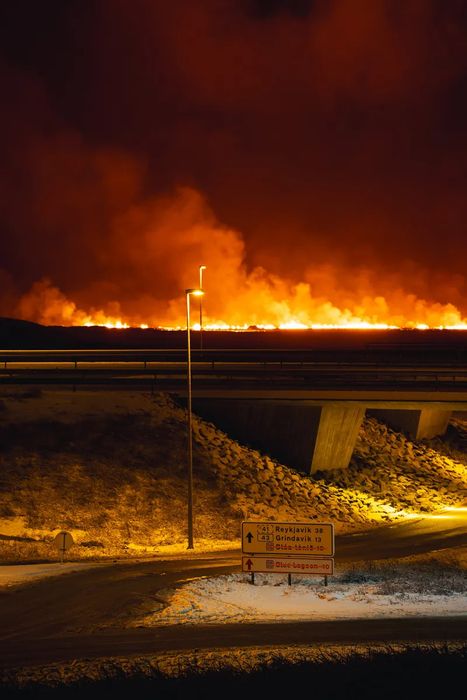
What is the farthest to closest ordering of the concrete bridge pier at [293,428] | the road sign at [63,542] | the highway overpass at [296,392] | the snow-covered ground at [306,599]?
1. the concrete bridge pier at [293,428]
2. the highway overpass at [296,392]
3. the road sign at [63,542]
4. the snow-covered ground at [306,599]

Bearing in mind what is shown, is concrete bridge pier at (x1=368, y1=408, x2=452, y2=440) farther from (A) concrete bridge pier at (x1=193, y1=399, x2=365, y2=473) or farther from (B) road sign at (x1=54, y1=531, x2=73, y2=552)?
(B) road sign at (x1=54, y1=531, x2=73, y2=552)

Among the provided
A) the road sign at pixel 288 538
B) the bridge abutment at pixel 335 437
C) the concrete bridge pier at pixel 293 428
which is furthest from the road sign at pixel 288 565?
the bridge abutment at pixel 335 437

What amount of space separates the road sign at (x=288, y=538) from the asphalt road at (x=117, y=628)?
8.92 feet

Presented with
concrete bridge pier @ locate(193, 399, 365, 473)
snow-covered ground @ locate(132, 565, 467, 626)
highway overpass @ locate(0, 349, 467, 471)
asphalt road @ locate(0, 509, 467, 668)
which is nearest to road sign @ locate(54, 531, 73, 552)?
asphalt road @ locate(0, 509, 467, 668)

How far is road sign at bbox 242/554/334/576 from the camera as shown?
78.0 ft

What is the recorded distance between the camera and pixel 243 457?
4372 centimetres

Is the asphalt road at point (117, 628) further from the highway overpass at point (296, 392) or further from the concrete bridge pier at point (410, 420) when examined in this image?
the concrete bridge pier at point (410, 420)

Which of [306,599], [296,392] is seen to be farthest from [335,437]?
[306,599]

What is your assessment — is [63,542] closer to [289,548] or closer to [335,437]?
[289,548]

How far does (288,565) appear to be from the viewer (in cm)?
2394

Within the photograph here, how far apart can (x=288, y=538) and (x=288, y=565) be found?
2.35ft

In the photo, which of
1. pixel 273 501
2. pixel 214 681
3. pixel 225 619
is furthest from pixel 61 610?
pixel 273 501

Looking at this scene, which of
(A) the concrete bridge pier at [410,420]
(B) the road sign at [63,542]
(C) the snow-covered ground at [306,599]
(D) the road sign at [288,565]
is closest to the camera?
(C) the snow-covered ground at [306,599]

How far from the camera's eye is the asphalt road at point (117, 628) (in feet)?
59.5
